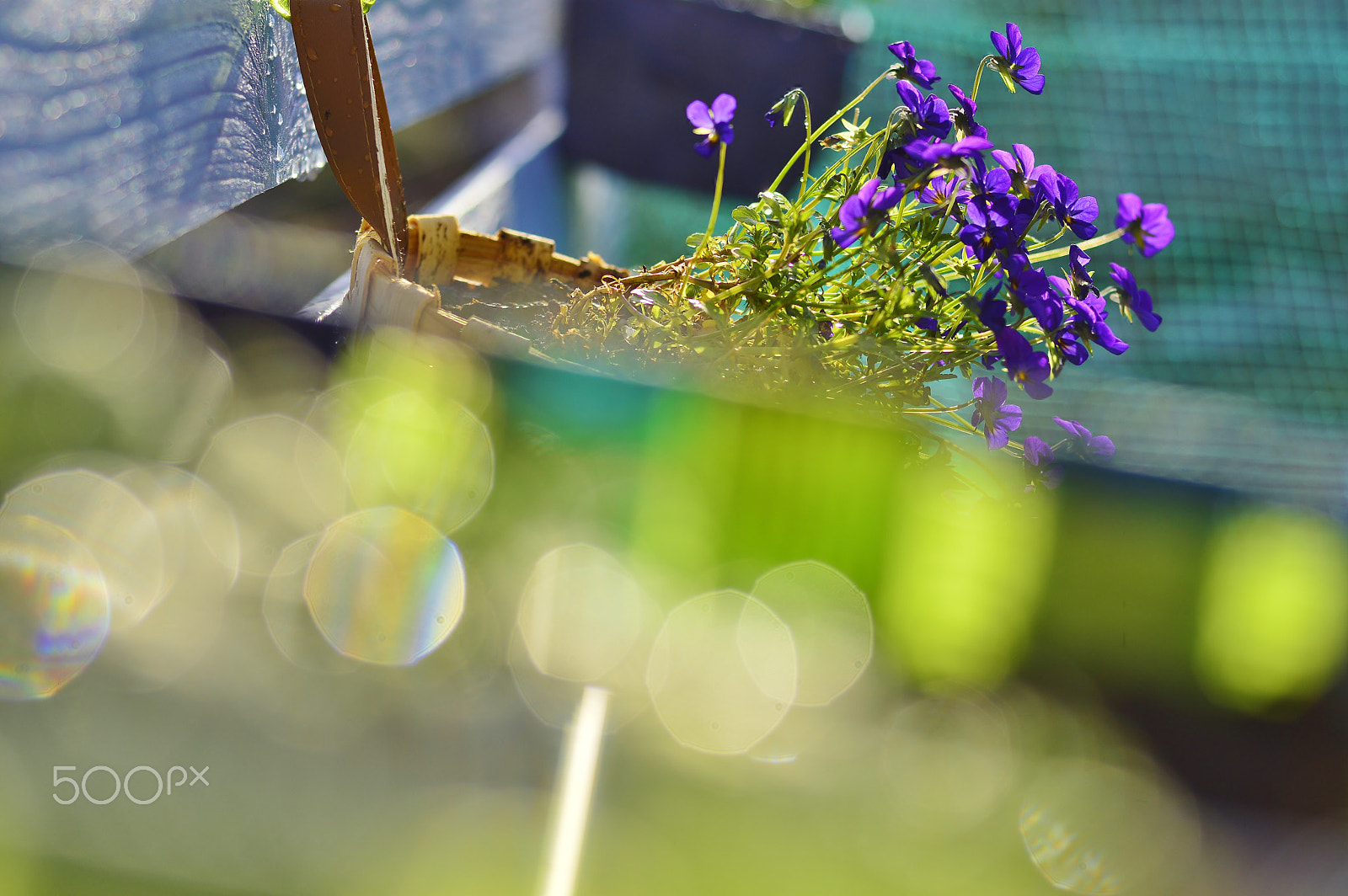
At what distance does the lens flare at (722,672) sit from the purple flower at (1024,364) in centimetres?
25

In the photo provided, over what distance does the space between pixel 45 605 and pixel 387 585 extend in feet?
0.58

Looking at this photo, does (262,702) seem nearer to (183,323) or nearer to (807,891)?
(183,323)

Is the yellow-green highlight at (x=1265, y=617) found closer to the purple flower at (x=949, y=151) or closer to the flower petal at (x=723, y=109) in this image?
the purple flower at (x=949, y=151)

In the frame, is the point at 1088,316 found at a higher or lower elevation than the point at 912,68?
lower

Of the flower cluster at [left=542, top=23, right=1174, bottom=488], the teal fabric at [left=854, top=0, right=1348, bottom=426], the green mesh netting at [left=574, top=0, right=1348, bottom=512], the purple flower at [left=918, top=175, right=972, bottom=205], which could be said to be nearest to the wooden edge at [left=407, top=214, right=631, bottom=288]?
the flower cluster at [left=542, top=23, right=1174, bottom=488]

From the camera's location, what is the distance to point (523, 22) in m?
2.70

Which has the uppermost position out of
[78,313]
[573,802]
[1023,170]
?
[1023,170]

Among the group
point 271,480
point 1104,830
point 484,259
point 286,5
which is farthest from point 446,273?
point 1104,830

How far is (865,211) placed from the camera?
58 centimetres

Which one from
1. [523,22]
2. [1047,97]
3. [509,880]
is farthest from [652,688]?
[1047,97]

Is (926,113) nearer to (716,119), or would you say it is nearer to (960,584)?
(716,119)

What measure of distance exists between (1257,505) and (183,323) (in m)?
0.56

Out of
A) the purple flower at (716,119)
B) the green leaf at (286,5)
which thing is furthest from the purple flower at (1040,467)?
the green leaf at (286,5)

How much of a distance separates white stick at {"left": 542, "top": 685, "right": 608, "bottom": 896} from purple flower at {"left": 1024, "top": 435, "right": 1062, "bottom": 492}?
0.28m
